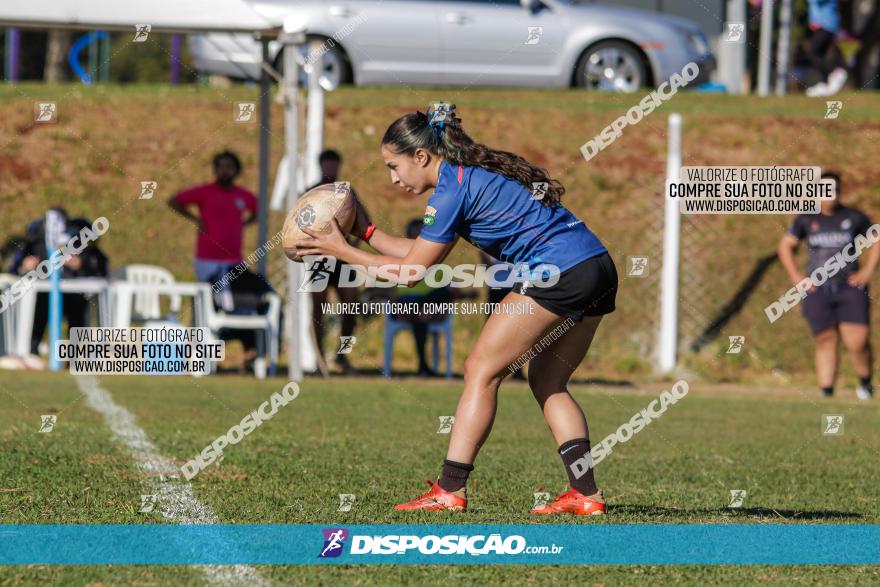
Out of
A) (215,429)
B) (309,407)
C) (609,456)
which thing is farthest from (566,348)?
(309,407)

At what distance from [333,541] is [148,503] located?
1490 mm

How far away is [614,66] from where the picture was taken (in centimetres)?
2080

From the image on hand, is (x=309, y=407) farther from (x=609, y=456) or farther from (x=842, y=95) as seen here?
(x=842, y=95)

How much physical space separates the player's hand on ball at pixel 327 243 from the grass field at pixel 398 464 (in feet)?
3.89

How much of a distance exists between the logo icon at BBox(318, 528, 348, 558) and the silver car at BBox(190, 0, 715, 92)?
579 inches

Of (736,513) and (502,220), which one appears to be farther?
(736,513)

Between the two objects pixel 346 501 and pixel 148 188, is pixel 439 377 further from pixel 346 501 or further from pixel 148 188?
pixel 346 501

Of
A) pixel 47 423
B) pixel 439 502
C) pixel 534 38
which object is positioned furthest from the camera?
pixel 534 38

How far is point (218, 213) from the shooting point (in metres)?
15.2

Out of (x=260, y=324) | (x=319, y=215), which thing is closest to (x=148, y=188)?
(x=260, y=324)

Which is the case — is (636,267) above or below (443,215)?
above

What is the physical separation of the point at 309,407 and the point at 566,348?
5817mm

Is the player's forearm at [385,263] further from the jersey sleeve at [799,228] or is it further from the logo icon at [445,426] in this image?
the jersey sleeve at [799,228]

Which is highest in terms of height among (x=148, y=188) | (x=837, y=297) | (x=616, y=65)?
(x=616, y=65)
